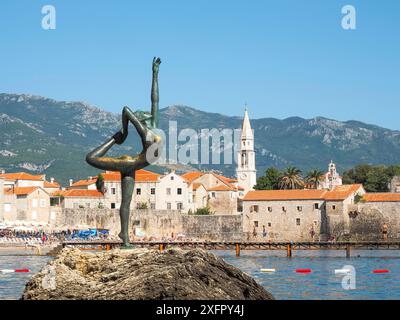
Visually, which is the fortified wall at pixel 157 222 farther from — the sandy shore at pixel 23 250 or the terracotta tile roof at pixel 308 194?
the sandy shore at pixel 23 250

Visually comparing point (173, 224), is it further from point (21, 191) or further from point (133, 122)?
point (133, 122)

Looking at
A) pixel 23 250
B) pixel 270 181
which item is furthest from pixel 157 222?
pixel 270 181

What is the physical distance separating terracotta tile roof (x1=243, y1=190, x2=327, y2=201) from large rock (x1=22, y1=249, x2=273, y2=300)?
3000 inches

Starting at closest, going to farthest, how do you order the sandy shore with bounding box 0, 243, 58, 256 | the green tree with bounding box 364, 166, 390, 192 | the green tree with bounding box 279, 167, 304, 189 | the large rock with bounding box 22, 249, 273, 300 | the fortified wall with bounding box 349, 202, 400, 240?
the large rock with bounding box 22, 249, 273, 300
the sandy shore with bounding box 0, 243, 58, 256
the fortified wall with bounding box 349, 202, 400, 240
the green tree with bounding box 279, 167, 304, 189
the green tree with bounding box 364, 166, 390, 192

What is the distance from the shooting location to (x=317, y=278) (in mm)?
48469

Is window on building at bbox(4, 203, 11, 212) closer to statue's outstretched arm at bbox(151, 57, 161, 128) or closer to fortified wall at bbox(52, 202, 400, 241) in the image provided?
fortified wall at bbox(52, 202, 400, 241)

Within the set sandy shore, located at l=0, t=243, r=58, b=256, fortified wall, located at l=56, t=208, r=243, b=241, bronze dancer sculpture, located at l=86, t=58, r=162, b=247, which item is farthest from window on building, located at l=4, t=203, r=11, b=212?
bronze dancer sculpture, located at l=86, t=58, r=162, b=247

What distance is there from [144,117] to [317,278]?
28000 millimetres

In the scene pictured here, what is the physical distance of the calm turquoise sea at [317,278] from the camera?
37.3 m

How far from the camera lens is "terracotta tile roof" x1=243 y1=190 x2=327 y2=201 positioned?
318 ft

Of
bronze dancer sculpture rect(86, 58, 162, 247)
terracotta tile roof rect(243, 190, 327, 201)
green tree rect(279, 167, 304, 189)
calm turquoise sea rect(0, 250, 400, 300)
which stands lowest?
calm turquoise sea rect(0, 250, 400, 300)

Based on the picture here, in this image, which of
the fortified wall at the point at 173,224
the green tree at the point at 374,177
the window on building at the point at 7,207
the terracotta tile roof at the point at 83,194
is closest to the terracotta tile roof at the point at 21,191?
the window on building at the point at 7,207

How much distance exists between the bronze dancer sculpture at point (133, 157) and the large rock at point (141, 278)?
146 cm
